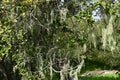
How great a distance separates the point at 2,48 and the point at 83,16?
208cm

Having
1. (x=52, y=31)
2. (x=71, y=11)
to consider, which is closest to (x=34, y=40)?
(x=52, y=31)

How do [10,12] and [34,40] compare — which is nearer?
[10,12]

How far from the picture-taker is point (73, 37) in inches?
379

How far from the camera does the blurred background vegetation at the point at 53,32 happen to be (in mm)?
9070

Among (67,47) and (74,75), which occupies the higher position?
(67,47)

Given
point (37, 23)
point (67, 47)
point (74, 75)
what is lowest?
point (74, 75)

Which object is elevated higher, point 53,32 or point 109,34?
point 53,32

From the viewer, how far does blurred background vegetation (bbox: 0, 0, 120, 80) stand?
9.07m

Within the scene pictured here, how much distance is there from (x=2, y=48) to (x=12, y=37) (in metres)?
0.36

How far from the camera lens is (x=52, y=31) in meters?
9.86

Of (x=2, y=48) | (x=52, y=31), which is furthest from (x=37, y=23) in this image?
(x=2, y=48)

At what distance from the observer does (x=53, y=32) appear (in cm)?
988

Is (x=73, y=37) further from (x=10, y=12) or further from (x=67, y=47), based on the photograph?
(x=10, y=12)

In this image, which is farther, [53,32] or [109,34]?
[53,32]
